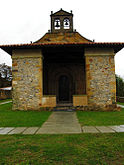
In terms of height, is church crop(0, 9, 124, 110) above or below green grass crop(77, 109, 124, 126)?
above

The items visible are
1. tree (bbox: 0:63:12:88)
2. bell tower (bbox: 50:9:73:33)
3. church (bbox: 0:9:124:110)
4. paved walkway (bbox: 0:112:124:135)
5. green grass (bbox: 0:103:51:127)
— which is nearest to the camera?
paved walkway (bbox: 0:112:124:135)

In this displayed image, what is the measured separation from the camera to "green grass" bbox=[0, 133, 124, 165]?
83.7 inches

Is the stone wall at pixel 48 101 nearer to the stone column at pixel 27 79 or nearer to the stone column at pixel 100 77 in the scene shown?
the stone column at pixel 27 79

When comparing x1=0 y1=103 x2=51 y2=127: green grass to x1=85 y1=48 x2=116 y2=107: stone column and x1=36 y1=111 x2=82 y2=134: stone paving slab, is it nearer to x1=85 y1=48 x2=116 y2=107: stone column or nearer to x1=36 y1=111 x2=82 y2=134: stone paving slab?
x1=36 y1=111 x2=82 y2=134: stone paving slab

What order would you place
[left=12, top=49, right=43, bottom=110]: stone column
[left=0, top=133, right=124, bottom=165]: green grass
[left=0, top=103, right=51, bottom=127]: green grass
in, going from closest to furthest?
[left=0, top=133, right=124, bottom=165]: green grass
[left=0, top=103, right=51, bottom=127]: green grass
[left=12, top=49, right=43, bottom=110]: stone column

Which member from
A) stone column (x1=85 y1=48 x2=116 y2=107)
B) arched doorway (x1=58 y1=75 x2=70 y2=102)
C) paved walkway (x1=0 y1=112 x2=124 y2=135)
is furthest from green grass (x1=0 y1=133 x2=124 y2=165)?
arched doorway (x1=58 y1=75 x2=70 y2=102)

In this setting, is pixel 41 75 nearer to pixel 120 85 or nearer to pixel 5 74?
pixel 120 85

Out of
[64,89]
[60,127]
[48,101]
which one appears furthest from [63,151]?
[64,89]

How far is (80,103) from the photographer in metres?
8.80

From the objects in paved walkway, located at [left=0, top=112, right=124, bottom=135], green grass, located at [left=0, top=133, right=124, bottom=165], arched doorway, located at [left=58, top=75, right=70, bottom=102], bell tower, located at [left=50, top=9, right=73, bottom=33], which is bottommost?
paved walkway, located at [left=0, top=112, right=124, bottom=135]

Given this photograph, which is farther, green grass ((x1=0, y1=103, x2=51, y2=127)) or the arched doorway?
the arched doorway

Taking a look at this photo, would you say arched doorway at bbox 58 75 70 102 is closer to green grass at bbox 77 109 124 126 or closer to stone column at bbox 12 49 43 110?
stone column at bbox 12 49 43 110

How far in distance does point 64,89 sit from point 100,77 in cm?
528

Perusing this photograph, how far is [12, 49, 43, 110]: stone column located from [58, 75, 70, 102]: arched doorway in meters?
4.55
